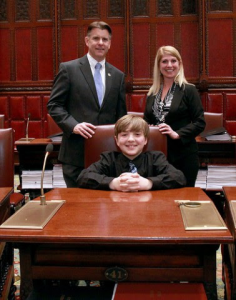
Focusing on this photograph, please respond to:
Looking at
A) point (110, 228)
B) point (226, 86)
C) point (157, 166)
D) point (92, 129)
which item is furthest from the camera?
point (226, 86)

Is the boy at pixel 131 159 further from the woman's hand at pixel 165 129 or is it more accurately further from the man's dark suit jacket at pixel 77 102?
the man's dark suit jacket at pixel 77 102

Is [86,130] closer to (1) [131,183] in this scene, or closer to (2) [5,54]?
(1) [131,183]

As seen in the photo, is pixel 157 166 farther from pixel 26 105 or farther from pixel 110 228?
pixel 26 105

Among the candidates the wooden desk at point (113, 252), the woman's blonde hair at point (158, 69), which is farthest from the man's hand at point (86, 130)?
the wooden desk at point (113, 252)

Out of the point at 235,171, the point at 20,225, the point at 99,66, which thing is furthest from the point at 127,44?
the point at 20,225

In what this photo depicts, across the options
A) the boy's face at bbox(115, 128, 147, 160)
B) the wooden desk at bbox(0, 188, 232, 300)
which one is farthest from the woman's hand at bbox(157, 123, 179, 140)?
the wooden desk at bbox(0, 188, 232, 300)

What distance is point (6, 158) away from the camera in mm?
2984

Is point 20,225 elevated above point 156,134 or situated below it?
below

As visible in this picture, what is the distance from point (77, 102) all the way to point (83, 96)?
0.06m

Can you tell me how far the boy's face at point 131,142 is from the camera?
2554 mm

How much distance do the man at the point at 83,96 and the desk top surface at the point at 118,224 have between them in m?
0.93

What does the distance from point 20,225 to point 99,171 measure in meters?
0.94

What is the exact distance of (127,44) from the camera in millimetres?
7426

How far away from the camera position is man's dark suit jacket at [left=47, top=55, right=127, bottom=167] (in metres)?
3.09
